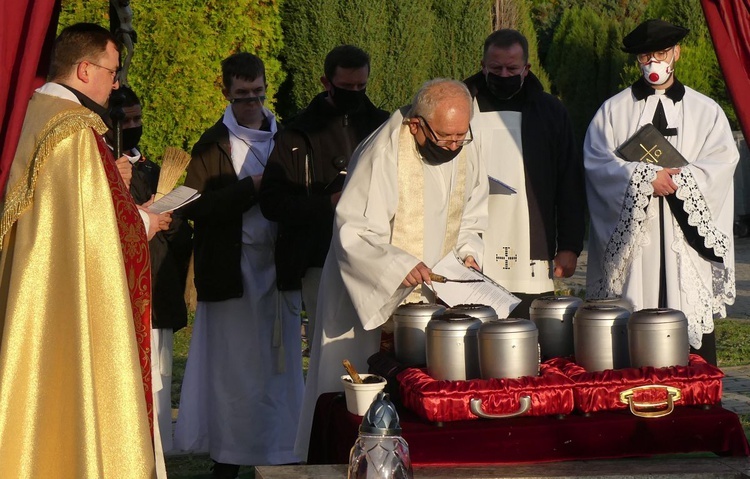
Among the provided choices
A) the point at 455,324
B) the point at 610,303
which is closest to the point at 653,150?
the point at 610,303

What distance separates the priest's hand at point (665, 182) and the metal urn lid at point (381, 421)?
325cm

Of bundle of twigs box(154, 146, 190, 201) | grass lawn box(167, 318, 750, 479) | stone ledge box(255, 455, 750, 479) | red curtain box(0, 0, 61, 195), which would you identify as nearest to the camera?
stone ledge box(255, 455, 750, 479)

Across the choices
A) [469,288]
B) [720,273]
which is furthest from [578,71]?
[469,288]

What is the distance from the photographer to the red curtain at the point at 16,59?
4.43m

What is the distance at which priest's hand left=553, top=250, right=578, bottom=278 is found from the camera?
6.64 m

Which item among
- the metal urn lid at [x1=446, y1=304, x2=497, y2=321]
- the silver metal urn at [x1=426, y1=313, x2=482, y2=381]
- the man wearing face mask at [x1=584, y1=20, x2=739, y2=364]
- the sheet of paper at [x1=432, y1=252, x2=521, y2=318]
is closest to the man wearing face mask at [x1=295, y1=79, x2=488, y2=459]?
the sheet of paper at [x1=432, y1=252, x2=521, y2=318]

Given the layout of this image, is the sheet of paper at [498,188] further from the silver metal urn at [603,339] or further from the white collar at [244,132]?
the silver metal urn at [603,339]

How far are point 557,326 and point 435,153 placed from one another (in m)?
0.98

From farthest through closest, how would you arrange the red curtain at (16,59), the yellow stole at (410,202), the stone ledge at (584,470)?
the yellow stole at (410,202), the red curtain at (16,59), the stone ledge at (584,470)

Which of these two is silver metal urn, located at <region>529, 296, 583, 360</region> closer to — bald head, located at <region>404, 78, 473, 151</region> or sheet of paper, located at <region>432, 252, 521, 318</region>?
sheet of paper, located at <region>432, 252, 521, 318</region>

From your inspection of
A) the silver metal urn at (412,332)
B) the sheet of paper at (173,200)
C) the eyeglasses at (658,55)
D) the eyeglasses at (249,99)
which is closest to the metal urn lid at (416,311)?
the silver metal urn at (412,332)

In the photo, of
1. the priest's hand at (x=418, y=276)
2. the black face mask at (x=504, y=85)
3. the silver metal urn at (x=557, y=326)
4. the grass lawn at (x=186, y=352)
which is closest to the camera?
the silver metal urn at (x=557, y=326)

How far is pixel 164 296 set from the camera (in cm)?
661

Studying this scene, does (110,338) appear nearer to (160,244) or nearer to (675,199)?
(160,244)
